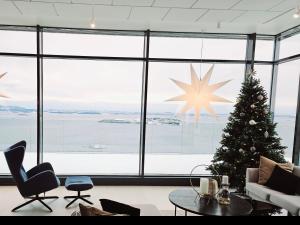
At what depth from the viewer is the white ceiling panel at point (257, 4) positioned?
3412mm

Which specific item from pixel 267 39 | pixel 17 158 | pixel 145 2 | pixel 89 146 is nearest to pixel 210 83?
pixel 267 39

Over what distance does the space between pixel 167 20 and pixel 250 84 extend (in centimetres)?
176

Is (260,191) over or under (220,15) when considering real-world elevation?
under

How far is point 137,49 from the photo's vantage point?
4.99 m

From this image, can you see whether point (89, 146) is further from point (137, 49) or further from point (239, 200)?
point (239, 200)

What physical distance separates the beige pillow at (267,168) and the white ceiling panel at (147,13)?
2.67 meters

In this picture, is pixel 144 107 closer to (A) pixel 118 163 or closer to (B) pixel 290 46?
(A) pixel 118 163

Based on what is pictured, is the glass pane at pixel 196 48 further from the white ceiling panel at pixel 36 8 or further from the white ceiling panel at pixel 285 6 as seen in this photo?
the white ceiling panel at pixel 36 8

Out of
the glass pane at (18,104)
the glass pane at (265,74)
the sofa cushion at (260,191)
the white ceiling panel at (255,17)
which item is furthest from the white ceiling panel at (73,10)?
the sofa cushion at (260,191)

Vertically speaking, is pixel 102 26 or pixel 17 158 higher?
pixel 102 26

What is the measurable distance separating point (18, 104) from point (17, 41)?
1138mm

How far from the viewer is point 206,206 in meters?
2.94

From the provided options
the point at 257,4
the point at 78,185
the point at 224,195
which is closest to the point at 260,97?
the point at 257,4

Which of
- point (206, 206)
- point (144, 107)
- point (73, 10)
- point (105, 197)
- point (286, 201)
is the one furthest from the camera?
point (144, 107)
